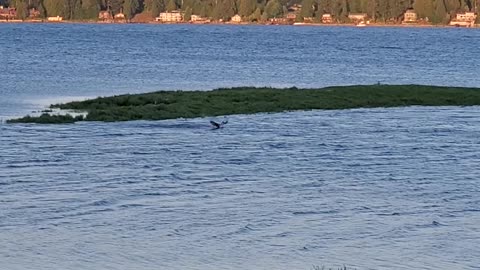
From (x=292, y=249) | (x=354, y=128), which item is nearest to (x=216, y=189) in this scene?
(x=292, y=249)

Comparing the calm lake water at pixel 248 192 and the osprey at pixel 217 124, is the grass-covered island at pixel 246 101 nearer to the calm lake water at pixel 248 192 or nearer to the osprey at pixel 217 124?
the calm lake water at pixel 248 192

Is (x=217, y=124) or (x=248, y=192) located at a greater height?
(x=248, y=192)

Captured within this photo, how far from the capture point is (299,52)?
489 feet

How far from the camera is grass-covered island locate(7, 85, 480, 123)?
46938 mm

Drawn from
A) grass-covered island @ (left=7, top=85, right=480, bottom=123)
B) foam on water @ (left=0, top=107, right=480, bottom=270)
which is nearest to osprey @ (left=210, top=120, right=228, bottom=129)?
foam on water @ (left=0, top=107, right=480, bottom=270)

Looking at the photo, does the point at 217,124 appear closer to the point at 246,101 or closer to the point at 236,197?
the point at 246,101

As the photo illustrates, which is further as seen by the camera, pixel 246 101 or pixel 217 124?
pixel 246 101

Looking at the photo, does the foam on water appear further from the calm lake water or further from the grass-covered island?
the grass-covered island

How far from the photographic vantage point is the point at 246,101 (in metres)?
53.1

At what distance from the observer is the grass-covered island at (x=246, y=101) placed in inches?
1848

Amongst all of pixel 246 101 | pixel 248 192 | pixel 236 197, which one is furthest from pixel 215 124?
pixel 236 197

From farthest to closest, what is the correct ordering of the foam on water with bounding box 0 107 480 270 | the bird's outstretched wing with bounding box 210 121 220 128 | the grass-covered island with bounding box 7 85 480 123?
the grass-covered island with bounding box 7 85 480 123 < the bird's outstretched wing with bounding box 210 121 220 128 < the foam on water with bounding box 0 107 480 270

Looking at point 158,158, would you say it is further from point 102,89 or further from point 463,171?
point 102,89

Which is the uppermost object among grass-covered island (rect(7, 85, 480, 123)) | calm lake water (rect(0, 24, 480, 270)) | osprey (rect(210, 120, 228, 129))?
calm lake water (rect(0, 24, 480, 270))
